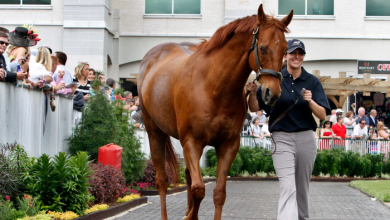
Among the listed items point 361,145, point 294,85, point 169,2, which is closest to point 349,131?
point 361,145

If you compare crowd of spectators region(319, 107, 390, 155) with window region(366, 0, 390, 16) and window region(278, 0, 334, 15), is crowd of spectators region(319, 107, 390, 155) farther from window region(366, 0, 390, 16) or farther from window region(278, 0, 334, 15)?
window region(366, 0, 390, 16)

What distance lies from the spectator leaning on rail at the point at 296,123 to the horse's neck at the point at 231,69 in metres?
0.20

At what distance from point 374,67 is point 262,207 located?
56.9 feet

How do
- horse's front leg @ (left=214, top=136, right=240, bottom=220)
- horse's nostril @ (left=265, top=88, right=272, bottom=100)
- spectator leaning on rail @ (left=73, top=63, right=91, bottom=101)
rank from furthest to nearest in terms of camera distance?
spectator leaning on rail @ (left=73, top=63, right=91, bottom=101)
horse's front leg @ (left=214, top=136, right=240, bottom=220)
horse's nostril @ (left=265, top=88, right=272, bottom=100)

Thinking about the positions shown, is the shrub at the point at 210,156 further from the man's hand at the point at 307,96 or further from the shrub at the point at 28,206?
the man's hand at the point at 307,96

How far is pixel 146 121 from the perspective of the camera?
8.06 metres

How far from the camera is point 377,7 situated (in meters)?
25.6

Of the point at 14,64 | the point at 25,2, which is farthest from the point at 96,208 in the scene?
the point at 25,2

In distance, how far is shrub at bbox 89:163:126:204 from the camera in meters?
8.12

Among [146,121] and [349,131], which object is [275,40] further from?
[349,131]

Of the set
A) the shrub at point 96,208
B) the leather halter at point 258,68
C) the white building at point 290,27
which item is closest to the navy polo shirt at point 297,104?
the leather halter at point 258,68

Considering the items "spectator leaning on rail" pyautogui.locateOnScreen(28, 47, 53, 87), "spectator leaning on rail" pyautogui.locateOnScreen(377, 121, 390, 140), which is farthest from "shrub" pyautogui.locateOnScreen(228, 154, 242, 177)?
"spectator leaning on rail" pyautogui.locateOnScreen(28, 47, 53, 87)

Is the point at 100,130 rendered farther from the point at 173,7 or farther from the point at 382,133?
the point at 173,7

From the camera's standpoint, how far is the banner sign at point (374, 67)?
25.2 metres
